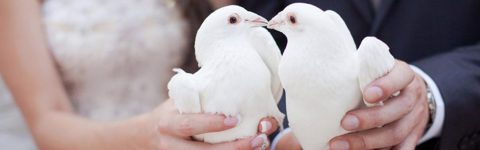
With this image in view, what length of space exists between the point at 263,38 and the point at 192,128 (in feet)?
0.30

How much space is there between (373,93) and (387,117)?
0.13 feet

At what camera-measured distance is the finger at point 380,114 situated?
418 millimetres


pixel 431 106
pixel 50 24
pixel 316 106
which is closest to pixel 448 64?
pixel 431 106

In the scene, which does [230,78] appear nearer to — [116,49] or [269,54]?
[269,54]

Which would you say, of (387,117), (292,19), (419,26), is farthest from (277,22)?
(419,26)

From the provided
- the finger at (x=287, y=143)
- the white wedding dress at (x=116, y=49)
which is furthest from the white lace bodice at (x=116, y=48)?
the finger at (x=287, y=143)

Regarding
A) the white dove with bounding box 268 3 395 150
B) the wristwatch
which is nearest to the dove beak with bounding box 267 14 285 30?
the white dove with bounding box 268 3 395 150

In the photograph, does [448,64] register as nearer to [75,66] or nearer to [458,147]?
[458,147]

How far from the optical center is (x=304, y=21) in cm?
40

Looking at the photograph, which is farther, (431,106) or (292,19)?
(431,106)

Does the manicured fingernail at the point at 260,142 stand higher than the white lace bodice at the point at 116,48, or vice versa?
the white lace bodice at the point at 116,48

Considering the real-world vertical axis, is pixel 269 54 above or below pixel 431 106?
above

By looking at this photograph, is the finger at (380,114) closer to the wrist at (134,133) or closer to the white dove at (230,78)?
the white dove at (230,78)

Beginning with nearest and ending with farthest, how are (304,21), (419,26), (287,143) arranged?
1. (304,21)
2. (287,143)
3. (419,26)
